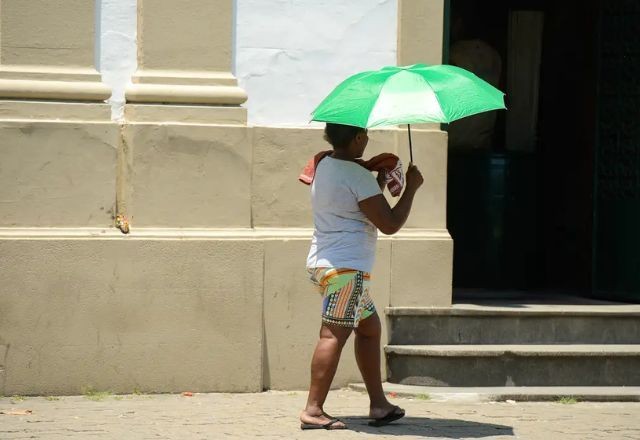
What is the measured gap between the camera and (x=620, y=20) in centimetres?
924

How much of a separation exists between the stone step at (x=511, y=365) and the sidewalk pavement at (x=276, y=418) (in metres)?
0.28

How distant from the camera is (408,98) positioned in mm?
6109

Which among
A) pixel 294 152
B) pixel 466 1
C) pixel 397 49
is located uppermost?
pixel 466 1

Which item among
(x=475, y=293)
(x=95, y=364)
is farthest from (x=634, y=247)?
(x=95, y=364)

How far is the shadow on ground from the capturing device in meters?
6.61

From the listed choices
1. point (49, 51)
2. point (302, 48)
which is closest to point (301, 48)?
point (302, 48)

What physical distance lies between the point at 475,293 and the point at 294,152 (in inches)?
88.8

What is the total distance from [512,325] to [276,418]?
2044mm

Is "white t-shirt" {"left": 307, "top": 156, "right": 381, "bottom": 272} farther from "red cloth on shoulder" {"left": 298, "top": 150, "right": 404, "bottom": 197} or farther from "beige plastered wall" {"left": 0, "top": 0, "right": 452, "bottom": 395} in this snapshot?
"beige plastered wall" {"left": 0, "top": 0, "right": 452, "bottom": 395}

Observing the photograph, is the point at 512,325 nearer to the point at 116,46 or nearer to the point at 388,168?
the point at 388,168

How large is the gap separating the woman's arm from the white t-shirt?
0.04 meters

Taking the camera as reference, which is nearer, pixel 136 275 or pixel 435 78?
pixel 435 78

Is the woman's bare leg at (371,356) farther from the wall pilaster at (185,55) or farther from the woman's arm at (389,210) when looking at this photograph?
the wall pilaster at (185,55)

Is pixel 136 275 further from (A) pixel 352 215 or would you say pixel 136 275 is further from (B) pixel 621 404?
(B) pixel 621 404
